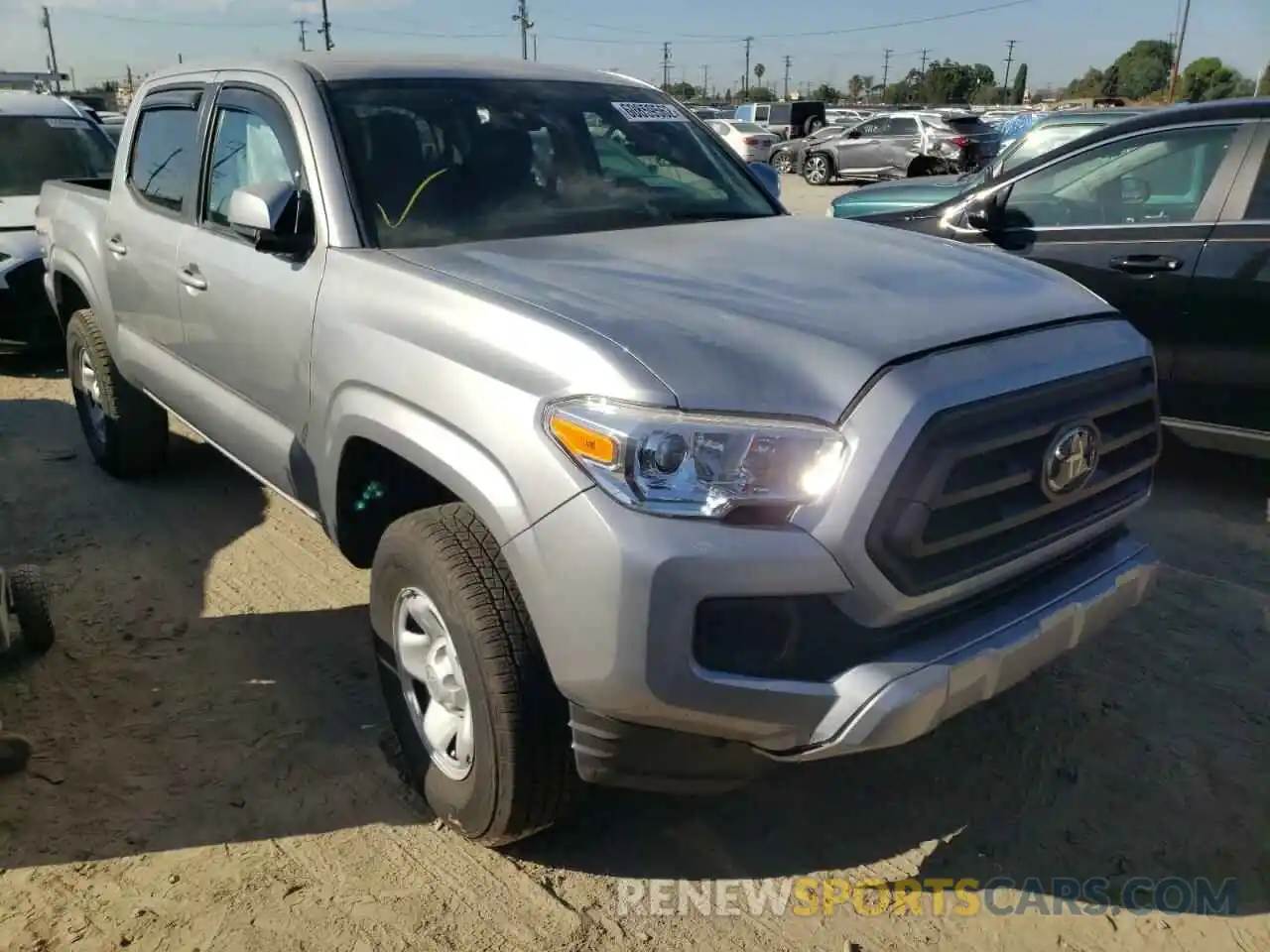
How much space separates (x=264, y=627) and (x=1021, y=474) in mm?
2790

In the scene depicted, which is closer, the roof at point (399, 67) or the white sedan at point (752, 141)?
the roof at point (399, 67)

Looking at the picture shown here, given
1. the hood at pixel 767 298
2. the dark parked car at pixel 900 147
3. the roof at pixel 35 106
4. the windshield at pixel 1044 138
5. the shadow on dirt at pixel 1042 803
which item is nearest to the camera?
the hood at pixel 767 298

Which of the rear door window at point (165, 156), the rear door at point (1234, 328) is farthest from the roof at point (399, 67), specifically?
the rear door at point (1234, 328)

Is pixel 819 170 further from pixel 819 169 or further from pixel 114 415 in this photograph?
pixel 114 415

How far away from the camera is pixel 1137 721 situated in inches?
128

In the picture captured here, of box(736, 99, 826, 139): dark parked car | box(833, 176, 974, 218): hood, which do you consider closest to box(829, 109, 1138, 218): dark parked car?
box(833, 176, 974, 218): hood

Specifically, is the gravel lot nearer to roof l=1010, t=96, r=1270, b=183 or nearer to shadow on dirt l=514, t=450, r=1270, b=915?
shadow on dirt l=514, t=450, r=1270, b=915

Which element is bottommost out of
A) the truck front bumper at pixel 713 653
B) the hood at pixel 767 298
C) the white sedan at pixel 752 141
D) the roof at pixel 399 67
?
the white sedan at pixel 752 141

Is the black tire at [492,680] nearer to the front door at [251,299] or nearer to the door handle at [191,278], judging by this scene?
the front door at [251,299]

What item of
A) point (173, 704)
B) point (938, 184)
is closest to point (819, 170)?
point (938, 184)

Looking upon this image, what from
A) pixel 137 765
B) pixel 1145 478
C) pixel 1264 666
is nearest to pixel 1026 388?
pixel 1145 478

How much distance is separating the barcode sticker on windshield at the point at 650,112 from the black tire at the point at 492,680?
1925mm

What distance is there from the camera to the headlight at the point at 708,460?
2.07m

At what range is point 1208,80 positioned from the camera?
63.8 meters
